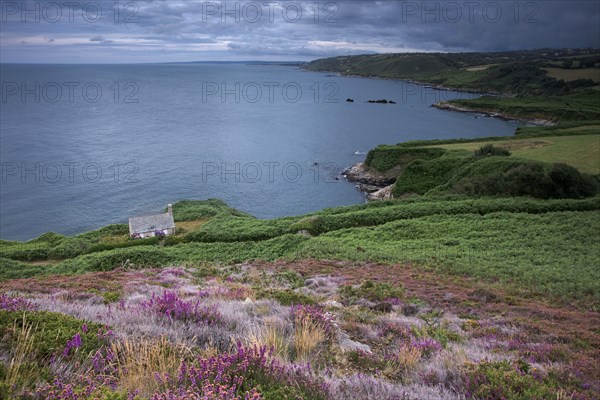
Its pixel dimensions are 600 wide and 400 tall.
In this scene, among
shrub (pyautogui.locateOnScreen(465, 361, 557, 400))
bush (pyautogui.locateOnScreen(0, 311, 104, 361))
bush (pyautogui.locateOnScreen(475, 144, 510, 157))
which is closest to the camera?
bush (pyautogui.locateOnScreen(0, 311, 104, 361))

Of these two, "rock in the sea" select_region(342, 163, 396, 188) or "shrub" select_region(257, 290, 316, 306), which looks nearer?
"shrub" select_region(257, 290, 316, 306)

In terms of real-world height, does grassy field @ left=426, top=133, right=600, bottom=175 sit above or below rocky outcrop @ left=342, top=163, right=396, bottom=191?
above

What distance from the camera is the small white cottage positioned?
146 ft

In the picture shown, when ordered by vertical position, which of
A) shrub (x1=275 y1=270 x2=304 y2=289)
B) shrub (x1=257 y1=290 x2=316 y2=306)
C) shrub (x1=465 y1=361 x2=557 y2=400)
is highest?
shrub (x1=465 y1=361 x2=557 y2=400)

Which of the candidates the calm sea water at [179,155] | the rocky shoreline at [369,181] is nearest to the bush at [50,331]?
the calm sea water at [179,155]

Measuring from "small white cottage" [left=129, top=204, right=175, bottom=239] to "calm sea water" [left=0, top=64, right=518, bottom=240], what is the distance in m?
16.1

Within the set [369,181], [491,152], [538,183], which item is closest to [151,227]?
[538,183]

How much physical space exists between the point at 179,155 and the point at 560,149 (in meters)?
81.6

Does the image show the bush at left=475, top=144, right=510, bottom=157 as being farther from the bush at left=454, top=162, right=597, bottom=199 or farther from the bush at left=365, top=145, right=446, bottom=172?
the bush at left=454, top=162, right=597, bottom=199

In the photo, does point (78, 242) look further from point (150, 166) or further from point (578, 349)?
point (150, 166)

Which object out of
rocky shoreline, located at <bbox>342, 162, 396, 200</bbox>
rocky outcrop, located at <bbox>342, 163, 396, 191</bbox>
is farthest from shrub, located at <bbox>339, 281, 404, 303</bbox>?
rocky outcrop, located at <bbox>342, 163, 396, 191</bbox>

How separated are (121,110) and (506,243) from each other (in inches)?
6864

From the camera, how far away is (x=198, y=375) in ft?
16.3

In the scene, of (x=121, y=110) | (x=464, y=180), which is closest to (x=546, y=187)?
(x=464, y=180)
